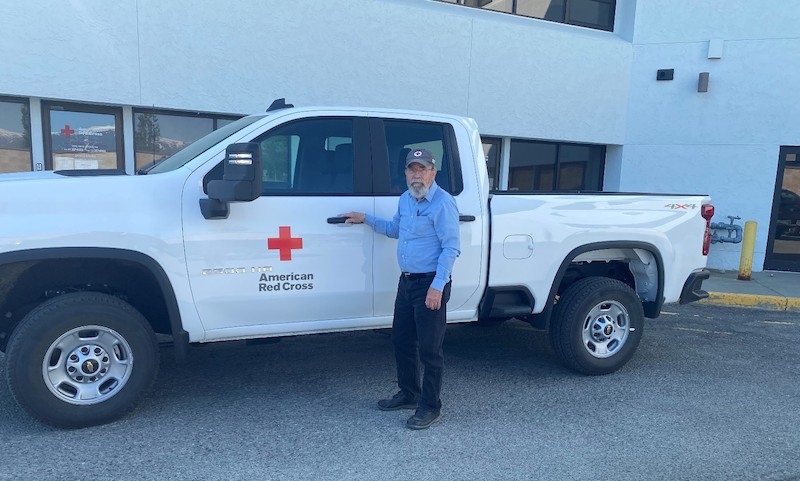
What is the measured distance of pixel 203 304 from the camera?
12.1 feet

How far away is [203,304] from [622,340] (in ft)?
11.4

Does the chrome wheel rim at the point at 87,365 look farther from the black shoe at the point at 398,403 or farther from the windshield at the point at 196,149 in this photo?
the black shoe at the point at 398,403

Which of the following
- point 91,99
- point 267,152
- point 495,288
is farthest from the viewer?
point 91,99

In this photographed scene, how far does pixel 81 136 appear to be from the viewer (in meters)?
8.09

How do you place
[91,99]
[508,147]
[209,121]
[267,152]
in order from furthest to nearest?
[508,147] → [209,121] → [91,99] → [267,152]

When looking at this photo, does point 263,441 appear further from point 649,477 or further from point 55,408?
point 649,477

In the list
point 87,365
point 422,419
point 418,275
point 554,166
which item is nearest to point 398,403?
point 422,419

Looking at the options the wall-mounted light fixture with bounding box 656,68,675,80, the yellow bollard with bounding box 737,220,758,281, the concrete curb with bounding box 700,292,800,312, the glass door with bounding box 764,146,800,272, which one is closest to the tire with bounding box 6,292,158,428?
the concrete curb with bounding box 700,292,800,312

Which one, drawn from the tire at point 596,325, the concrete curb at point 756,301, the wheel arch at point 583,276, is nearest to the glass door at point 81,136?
the wheel arch at point 583,276

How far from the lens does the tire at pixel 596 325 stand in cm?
469

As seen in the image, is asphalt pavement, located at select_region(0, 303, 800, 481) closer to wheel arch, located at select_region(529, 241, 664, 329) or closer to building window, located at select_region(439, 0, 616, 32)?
wheel arch, located at select_region(529, 241, 664, 329)

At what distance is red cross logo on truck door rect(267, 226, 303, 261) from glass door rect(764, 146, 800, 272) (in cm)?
1032

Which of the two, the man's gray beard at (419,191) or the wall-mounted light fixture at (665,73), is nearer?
the man's gray beard at (419,191)

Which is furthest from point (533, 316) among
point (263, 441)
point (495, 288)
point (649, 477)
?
point (263, 441)
